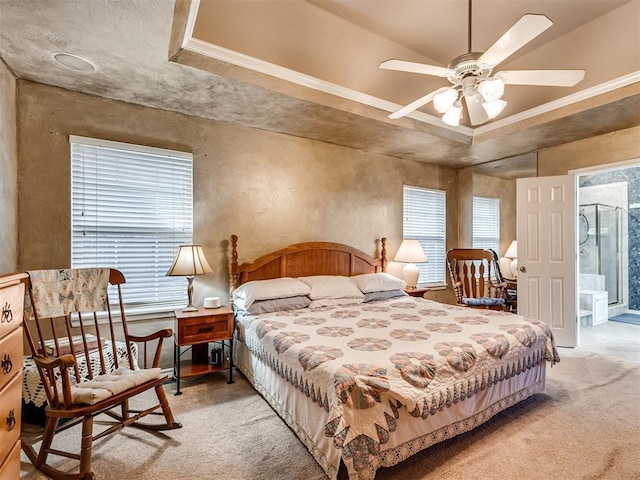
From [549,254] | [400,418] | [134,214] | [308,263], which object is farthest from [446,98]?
[549,254]

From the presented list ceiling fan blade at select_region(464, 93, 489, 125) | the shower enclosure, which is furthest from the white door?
the shower enclosure

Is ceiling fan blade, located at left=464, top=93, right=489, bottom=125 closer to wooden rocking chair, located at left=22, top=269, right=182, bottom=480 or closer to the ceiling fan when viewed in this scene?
the ceiling fan

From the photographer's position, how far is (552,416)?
92.9 inches

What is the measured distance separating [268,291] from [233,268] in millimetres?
623

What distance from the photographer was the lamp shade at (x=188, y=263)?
2891 millimetres

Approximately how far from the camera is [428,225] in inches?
206

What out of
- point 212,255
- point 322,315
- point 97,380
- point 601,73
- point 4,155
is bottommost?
point 97,380

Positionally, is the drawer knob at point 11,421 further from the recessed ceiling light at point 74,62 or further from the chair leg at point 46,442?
the recessed ceiling light at point 74,62

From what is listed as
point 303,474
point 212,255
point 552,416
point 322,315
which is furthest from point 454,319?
point 212,255

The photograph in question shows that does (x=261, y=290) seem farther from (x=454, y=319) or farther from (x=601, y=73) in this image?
(x=601, y=73)

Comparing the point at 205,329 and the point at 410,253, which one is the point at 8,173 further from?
the point at 410,253

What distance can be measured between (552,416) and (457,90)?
243 centimetres

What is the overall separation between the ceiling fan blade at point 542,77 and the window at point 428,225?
284 centimetres

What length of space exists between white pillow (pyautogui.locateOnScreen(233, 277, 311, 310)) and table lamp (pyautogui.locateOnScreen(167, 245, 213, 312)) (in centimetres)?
41
